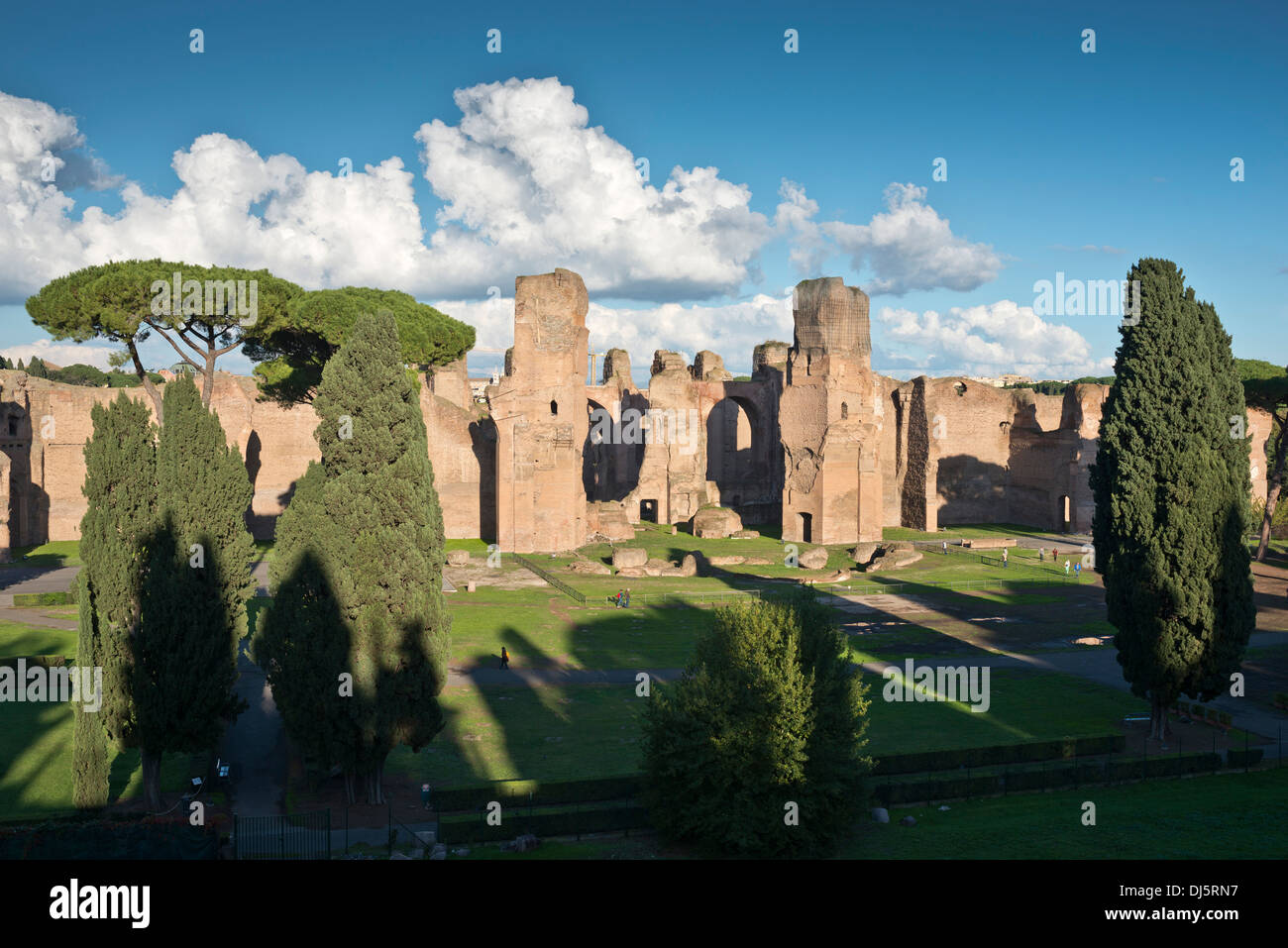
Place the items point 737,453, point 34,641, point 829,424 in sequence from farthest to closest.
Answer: point 737,453 < point 829,424 < point 34,641

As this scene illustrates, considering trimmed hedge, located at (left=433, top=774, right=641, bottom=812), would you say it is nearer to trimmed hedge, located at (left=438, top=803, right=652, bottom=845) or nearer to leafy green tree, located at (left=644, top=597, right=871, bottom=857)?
trimmed hedge, located at (left=438, top=803, right=652, bottom=845)

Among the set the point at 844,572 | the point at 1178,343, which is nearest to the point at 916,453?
the point at 844,572

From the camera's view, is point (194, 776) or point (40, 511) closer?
point (194, 776)

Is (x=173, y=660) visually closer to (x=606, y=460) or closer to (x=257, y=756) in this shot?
(x=257, y=756)

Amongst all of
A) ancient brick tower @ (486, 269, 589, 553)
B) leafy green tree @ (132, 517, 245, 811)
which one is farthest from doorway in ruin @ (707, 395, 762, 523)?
leafy green tree @ (132, 517, 245, 811)

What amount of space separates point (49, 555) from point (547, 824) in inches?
1248

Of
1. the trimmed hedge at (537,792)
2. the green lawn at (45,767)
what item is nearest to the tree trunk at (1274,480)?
the trimmed hedge at (537,792)

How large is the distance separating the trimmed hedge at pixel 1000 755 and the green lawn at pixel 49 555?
3035 centimetres

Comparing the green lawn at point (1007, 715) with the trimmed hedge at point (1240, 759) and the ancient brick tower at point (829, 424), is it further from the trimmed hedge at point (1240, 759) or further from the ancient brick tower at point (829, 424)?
the ancient brick tower at point (829, 424)

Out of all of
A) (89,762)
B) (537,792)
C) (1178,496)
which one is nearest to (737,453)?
(1178,496)

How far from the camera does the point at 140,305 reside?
32781mm

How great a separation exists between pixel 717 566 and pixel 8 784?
2582 cm

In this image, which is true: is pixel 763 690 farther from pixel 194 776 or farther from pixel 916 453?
pixel 916 453
